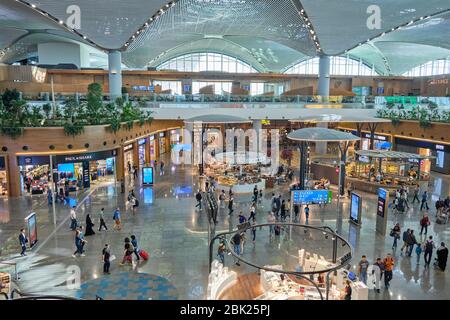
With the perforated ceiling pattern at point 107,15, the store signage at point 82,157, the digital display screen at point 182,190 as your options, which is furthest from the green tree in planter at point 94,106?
the perforated ceiling pattern at point 107,15

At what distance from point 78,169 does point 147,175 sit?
4.73 m

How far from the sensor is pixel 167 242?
14547mm

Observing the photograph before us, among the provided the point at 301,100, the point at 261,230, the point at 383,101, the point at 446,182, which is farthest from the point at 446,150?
the point at 261,230

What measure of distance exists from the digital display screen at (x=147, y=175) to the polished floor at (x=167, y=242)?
5.85 ft

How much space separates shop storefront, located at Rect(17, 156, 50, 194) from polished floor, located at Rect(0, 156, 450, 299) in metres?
1.37

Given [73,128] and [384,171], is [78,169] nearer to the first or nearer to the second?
[73,128]

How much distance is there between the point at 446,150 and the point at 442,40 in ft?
87.0

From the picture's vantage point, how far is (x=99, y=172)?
2811cm

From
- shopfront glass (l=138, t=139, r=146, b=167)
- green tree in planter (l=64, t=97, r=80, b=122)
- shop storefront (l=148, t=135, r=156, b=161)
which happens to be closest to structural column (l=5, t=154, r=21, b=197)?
green tree in planter (l=64, t=97, r=80, b=122)

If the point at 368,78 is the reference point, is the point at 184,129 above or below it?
below

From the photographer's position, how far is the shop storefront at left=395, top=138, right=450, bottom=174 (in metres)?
28.9

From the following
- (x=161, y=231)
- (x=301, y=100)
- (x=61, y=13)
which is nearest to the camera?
(x=161, y=231)
